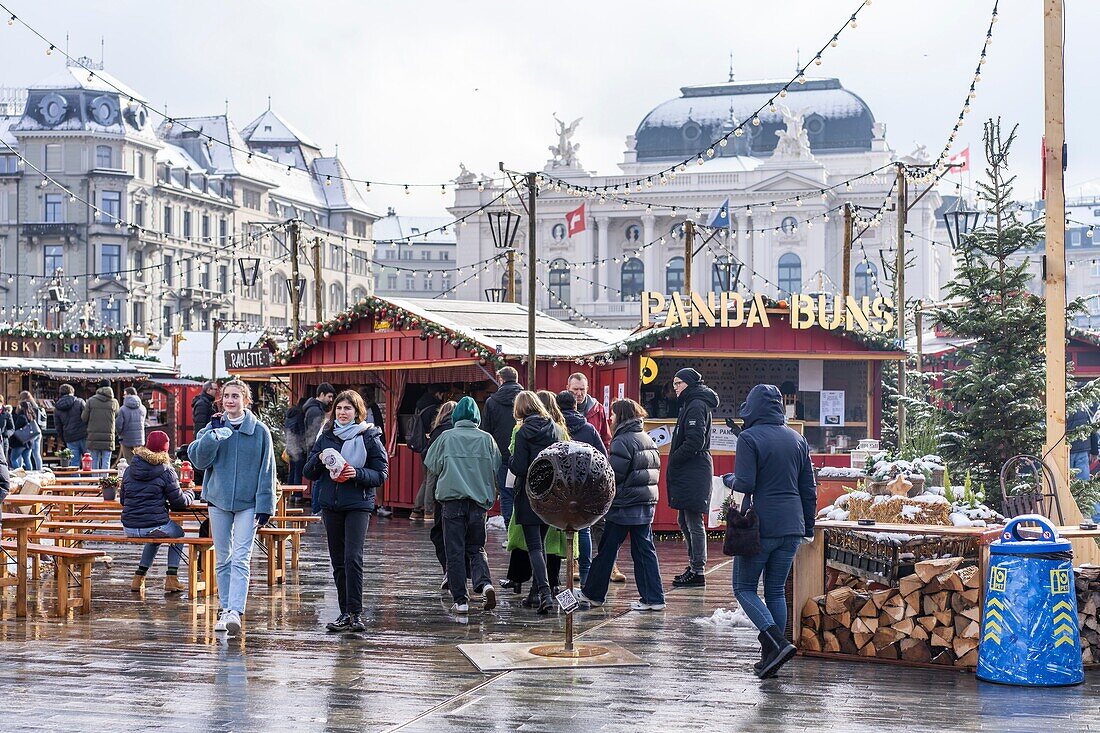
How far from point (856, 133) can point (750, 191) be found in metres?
12.1

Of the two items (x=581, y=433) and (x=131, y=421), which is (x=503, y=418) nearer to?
(x=581, y=433)

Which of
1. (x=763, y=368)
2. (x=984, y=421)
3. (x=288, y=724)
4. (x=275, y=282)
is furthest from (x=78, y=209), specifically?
(x=288, y=724)

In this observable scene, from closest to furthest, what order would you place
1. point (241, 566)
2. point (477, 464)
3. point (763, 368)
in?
point (241, 566) → point (477, 464) → point (763, 368)

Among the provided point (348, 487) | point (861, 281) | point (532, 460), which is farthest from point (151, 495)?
point (861, 281)

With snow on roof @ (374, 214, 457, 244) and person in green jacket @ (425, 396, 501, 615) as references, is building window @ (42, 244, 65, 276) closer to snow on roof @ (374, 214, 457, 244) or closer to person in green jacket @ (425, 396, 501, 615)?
snow on roof @ (374, 214, 457, 244)

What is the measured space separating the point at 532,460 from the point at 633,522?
869 mm

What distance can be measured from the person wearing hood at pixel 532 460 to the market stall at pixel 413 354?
27.4 ft

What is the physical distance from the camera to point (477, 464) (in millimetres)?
10867

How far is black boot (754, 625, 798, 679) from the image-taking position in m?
8.45

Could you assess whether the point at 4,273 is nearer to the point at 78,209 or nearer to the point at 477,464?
the point at 78,209

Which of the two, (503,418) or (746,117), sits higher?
(746,117)

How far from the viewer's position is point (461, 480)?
10820 millimetres

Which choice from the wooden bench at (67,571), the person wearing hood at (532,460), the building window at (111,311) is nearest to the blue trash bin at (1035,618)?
the person wearing hood at (532,460)

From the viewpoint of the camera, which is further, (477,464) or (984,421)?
(984,421)
